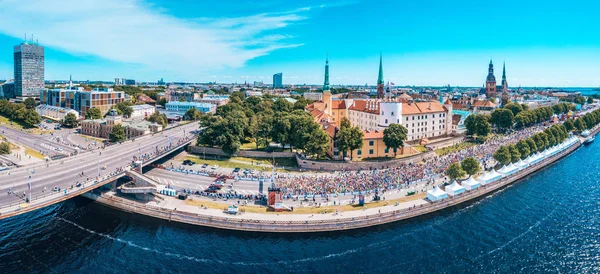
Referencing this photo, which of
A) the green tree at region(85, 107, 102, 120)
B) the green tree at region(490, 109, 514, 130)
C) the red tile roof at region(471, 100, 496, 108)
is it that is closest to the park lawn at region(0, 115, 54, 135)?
the green tree at region(85, 107, 102, 120)

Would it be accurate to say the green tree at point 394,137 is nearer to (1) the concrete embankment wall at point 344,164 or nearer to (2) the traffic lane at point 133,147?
(1) the concrete embankment wall at point 344,164

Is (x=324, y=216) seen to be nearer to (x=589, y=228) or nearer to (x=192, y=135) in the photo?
(x=589, y=228)

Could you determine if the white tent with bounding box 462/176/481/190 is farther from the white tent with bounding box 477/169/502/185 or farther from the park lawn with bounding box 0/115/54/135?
the park lawn with bounding box 0/115/54/135

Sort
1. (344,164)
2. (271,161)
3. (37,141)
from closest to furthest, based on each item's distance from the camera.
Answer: (344,164), (271,161), (37,141)

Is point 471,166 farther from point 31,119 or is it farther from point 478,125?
point 31,119

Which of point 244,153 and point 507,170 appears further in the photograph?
point 244,153

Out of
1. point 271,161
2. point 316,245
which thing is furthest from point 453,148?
point 316,245
